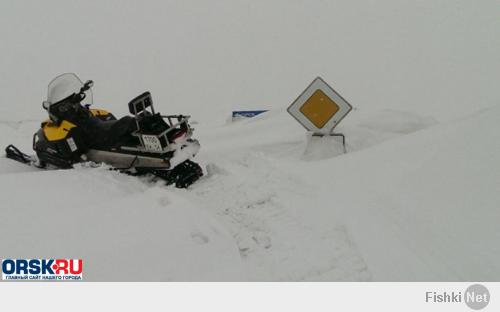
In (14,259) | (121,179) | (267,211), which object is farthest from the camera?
(121,179)

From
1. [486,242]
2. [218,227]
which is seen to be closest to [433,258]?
[486,242]

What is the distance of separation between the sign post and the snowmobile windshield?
2.67m

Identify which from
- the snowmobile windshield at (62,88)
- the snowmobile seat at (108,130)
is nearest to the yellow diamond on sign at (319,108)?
the snowmobile seat at (108,130)

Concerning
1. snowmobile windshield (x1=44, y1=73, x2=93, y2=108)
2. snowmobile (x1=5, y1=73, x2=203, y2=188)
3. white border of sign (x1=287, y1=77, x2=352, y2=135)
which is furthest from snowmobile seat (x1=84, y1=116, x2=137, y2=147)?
white border of sign (x1=287, y1=77, x2=352, y2=135)

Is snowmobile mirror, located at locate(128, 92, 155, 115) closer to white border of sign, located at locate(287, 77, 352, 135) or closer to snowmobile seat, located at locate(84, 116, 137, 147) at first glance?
snowmobile seat, located at locate(84, 116, 137, 147)

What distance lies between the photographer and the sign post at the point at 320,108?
607cm

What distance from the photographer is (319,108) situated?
6133 millimetres

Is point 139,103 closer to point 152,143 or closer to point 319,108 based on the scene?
point 152,143

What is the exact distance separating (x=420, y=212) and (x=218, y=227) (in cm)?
154

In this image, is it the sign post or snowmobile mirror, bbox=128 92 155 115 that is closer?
snowmobile mirror, bbox=128 92 155 115

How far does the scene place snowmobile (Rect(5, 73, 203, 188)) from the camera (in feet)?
17.9

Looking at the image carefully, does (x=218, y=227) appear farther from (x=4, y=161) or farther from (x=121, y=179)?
(x=4, y=161)

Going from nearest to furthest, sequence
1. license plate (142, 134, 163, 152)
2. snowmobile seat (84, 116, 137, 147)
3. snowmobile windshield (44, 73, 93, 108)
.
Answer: license plate (142, 134, 163, 152) < snowmobile seat (84, 116, 137, 147) < snowmobile windshield (44, 73, 93, 108)

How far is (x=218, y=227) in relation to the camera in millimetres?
3889
